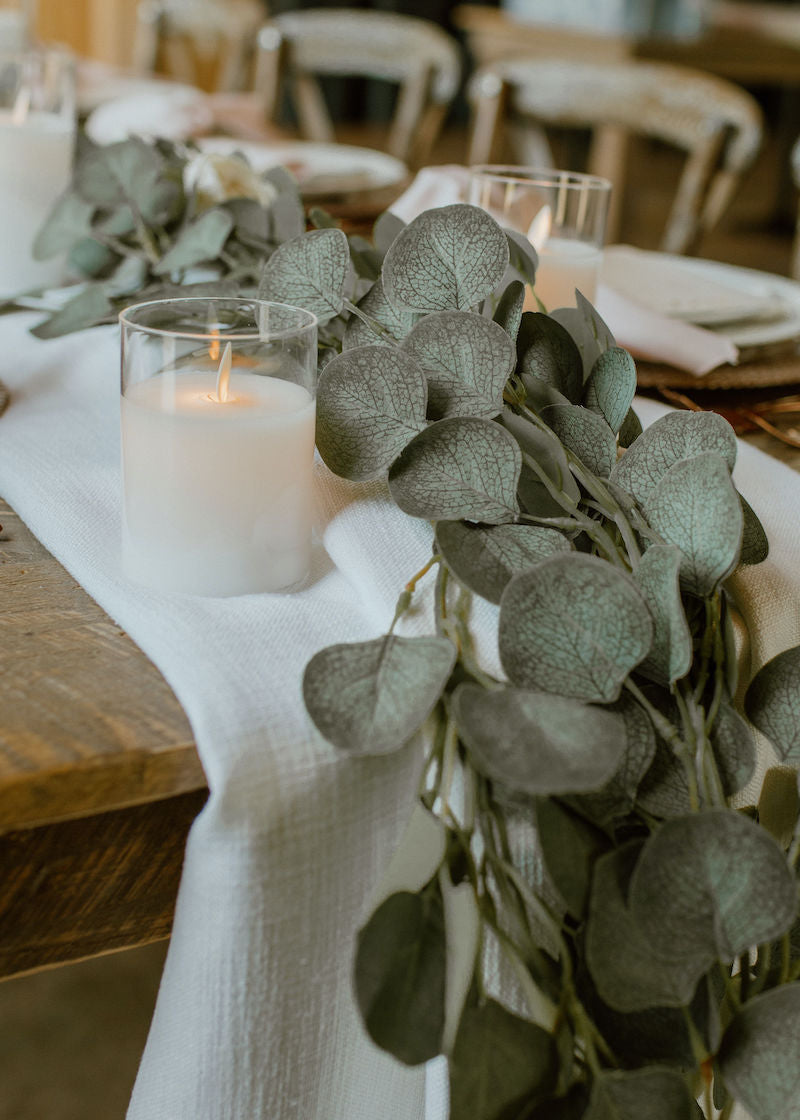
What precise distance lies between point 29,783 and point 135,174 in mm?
468

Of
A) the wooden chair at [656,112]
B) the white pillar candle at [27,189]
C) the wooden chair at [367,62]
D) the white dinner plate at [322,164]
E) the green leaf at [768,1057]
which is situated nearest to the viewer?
the green leaf at [768,1057]

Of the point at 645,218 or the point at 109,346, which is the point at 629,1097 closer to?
the point at 109,346

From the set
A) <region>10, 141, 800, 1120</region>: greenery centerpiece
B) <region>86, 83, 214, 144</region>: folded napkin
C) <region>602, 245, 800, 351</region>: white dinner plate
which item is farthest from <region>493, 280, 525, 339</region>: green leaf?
<region>86, 83, 214, 144</region>: folded napkin

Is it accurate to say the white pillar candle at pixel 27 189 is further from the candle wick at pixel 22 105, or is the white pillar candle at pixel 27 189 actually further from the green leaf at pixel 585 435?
the green leaf at pixel 585 435

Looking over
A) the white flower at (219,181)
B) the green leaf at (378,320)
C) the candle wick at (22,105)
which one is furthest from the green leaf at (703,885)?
the candle wick at (22,105)

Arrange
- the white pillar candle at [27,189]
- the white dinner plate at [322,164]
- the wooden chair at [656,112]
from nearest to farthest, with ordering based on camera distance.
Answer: the white pillar candle at [27,189] < the white dinner plate at [322,164] < the wooden chair at [656,112]

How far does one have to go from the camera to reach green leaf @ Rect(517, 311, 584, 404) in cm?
41

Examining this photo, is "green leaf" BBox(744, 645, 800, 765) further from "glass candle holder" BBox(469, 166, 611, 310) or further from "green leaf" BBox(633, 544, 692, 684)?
"glass candle holder" BBox(469, 166, 611, 310)

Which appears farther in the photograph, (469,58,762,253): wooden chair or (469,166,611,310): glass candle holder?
(469,58,762,253): wooden chair

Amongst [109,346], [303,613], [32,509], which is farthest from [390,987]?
[109,346]

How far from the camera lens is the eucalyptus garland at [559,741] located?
0.27m

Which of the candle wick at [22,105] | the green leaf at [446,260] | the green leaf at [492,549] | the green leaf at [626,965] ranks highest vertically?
the green leaf at [446,260]

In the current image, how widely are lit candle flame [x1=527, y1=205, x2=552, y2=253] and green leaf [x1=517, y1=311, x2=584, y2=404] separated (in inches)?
8.3


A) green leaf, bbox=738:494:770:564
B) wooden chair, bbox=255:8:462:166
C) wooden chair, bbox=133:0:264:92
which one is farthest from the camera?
wooden chair, bbox=133:0:264:92
